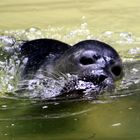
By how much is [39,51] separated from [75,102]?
637mm

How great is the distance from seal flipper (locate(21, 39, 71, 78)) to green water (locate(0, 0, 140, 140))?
18 centimetres

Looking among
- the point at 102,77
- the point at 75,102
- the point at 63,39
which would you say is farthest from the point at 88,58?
the point at 63,39

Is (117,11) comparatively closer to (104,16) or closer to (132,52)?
(104,16)

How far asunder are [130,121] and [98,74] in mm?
290

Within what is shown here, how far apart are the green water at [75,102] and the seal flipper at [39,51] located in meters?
0.18

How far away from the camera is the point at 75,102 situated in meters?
2.72

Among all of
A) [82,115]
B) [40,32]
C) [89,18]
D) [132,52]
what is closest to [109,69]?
[82,115]

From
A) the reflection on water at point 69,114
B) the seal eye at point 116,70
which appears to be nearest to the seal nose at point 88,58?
the seal eye at point 116,70

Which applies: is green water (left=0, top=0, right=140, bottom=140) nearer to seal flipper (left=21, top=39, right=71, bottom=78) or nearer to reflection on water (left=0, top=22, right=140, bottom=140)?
reflection on water (left=0, top=22, right=140, bottom=140)

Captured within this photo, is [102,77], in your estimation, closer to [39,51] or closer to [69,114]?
[69,114]

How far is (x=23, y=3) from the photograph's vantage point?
6.03m

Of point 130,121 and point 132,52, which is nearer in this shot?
point 130,121

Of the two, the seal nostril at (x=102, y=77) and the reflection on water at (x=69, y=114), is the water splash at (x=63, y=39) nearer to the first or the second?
the reflection on water at (x=69, y=114)

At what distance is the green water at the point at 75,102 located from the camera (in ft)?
8.05
